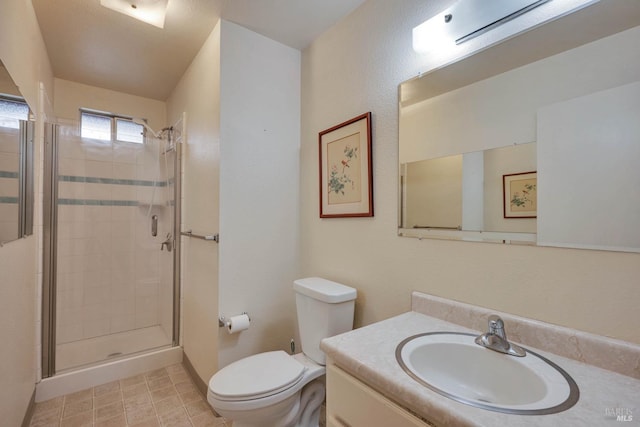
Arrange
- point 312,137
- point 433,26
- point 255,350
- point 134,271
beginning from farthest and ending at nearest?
point 134,271
point 312,137
point 255,350
point 433,26

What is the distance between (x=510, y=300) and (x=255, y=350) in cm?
150

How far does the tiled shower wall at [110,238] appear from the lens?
218 centimetres

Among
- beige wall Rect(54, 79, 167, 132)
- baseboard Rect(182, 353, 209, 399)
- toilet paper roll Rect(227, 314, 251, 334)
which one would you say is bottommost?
baseboard Rect(182, 353, 209, 399)

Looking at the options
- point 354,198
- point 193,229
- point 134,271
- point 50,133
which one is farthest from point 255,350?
point 50,133

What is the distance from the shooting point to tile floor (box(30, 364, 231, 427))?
5.39ft

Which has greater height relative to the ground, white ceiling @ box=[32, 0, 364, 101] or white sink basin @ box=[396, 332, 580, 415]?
white ceiling @ box=[32, 0, 364, 101]

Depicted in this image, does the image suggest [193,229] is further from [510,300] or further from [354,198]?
[510,300]

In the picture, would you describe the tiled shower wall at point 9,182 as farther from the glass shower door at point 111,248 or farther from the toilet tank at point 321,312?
the toilet tank at point 321,312

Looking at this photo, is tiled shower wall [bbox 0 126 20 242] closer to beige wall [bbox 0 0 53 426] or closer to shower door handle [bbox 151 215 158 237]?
beige wall [bbox 0 0 53 426]

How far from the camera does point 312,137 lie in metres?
1.94

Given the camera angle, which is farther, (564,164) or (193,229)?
(193,229)
